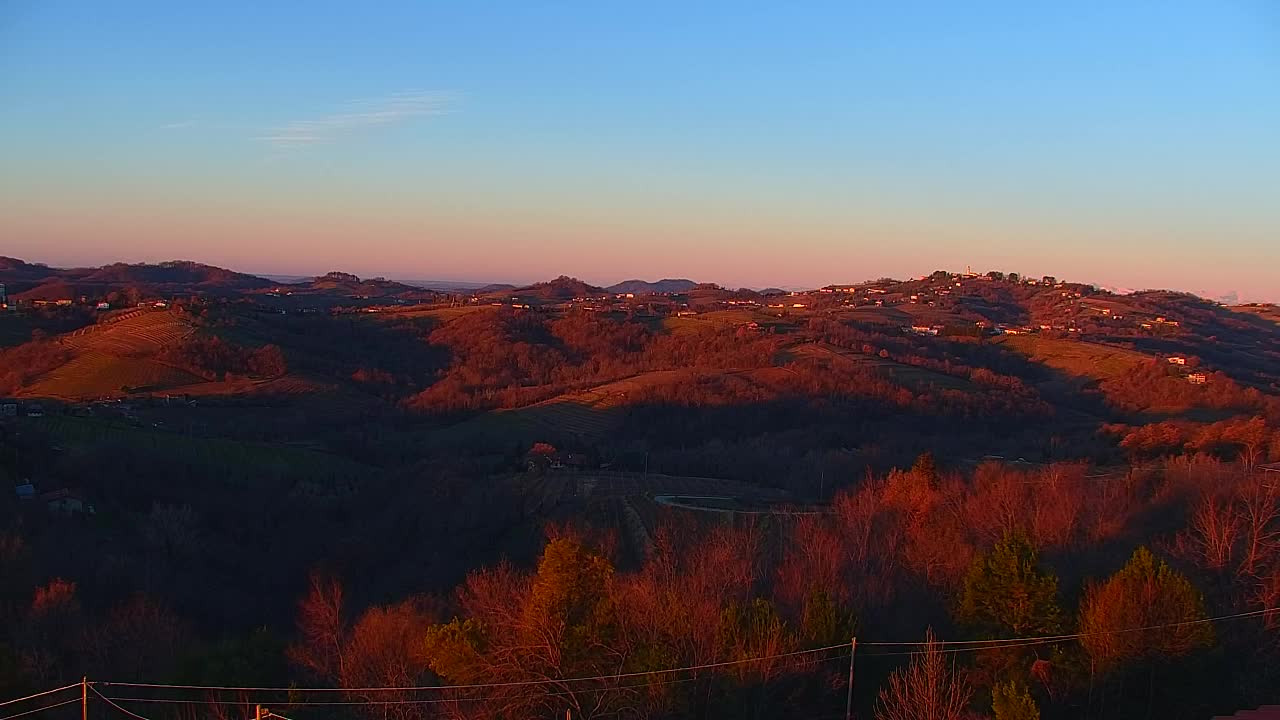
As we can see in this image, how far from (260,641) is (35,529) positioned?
547 inches

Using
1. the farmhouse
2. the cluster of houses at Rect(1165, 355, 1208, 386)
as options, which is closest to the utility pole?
the farmhouse

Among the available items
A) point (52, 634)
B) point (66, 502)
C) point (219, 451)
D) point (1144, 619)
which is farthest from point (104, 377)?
point (1144, 619)

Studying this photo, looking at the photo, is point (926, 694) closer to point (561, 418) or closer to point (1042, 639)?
point (1042, 639)

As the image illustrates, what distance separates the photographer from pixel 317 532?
35.8 metres

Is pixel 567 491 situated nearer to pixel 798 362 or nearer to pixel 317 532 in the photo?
pixel 317 532

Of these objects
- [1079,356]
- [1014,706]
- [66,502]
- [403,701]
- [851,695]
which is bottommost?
[66,502]

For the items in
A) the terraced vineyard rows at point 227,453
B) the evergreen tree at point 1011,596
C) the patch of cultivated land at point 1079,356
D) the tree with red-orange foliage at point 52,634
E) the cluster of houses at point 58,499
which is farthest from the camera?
the patch of cultivated land at point 1079,356

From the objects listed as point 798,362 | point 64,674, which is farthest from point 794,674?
point 798,362

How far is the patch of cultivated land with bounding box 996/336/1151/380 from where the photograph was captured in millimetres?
70812

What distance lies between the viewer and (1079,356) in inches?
2975

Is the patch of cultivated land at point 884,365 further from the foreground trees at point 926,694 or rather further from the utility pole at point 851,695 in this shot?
the utility pole at point 851,695

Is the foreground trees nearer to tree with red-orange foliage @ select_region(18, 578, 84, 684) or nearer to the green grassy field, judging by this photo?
tree with red-orange foliage @ select_region(18, 578, 84, 684)

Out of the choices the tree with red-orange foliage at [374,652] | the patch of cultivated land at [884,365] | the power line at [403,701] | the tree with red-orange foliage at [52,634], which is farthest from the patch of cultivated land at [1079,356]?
the tree with red-orange foliage at [52,634]

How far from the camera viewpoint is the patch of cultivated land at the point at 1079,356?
2788 inches
